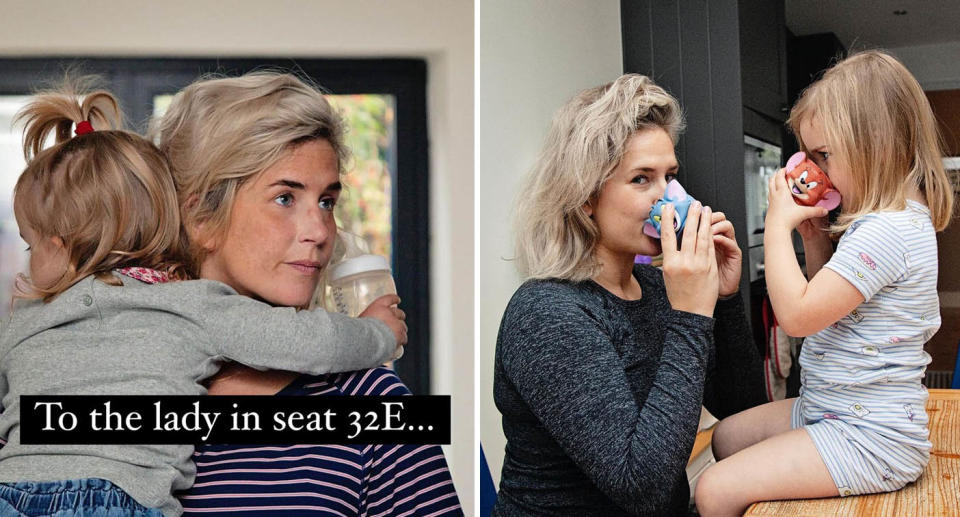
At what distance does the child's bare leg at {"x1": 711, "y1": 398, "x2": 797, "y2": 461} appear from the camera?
1.08 meters

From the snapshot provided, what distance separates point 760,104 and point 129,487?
2.07 meters

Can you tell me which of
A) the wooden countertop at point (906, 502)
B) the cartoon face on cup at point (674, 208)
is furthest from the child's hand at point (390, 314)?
the wooden countertop at point (906, 502)

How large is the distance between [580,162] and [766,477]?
0.45 metres

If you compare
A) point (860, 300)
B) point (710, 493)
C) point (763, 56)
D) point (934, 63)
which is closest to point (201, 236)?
point (710, 493)

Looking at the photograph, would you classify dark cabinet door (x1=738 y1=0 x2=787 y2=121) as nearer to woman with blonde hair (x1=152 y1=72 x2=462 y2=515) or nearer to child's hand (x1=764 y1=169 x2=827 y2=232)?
child's hand (x1=764 y1=169 x2=827 y2=232)

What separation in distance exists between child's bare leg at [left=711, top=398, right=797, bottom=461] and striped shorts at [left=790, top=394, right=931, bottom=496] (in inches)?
3.7

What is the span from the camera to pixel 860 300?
3.06 ft

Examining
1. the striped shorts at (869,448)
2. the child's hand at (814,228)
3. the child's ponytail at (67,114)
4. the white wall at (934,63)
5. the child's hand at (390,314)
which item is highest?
the white wall at (934,63)

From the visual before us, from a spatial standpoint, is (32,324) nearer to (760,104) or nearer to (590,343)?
(590,343)

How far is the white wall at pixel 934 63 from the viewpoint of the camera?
3.77 m

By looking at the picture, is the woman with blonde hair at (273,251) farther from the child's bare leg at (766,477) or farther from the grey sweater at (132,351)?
the child's bare leg at (766,477)

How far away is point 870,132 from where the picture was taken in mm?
990

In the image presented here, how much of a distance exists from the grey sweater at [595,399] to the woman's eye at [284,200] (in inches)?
11.9

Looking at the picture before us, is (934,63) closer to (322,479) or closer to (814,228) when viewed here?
(814,228)
